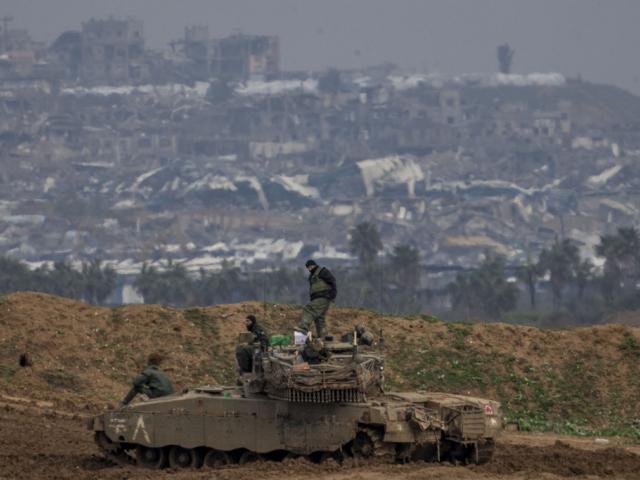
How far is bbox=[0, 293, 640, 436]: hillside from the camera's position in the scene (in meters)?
36.7

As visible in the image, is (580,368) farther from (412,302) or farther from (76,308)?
(412,302)

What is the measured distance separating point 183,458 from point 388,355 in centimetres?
1229

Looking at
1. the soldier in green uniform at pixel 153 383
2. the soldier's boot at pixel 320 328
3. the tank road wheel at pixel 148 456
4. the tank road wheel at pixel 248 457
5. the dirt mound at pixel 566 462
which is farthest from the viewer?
the soldier's boot at pixel 320 328

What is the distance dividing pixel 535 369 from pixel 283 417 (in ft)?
41.8

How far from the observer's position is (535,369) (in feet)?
126

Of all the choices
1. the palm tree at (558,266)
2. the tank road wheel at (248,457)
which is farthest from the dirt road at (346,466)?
the palm tree at (558,266)

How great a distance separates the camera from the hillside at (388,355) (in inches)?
1446

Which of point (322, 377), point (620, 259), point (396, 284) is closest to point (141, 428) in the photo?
point (322, 377)

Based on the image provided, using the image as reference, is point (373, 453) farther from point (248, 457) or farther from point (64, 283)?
point (64, 283)

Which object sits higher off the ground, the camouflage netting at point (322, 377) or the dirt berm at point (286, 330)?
the camouflage netting at point (322, 377)

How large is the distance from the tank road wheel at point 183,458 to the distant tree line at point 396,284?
10601 centimetres

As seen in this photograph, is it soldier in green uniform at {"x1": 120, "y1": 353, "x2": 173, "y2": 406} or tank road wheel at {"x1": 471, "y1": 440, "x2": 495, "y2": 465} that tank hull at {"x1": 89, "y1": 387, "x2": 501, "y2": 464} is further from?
soldier in green uniform at {"x1": 120, "y1": 353, "x2": 173, "y2": 406}

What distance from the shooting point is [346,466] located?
25.9 m

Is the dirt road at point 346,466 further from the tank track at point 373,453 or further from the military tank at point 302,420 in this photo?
the military tank at point 302,420
